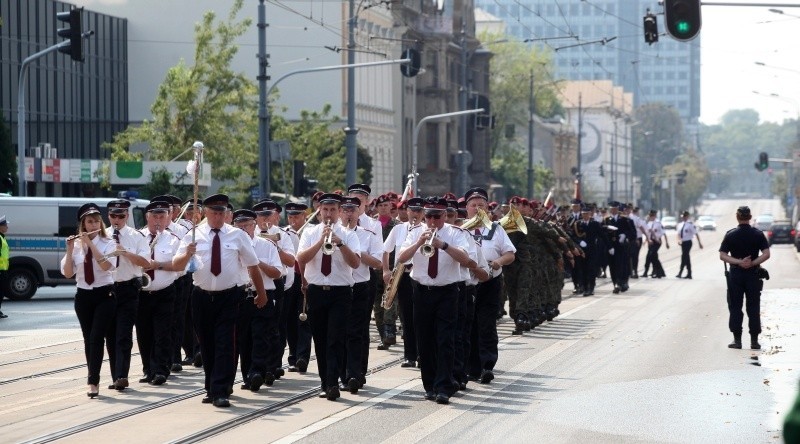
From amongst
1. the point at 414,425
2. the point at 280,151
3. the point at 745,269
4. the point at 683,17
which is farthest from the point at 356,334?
the point at 280,151

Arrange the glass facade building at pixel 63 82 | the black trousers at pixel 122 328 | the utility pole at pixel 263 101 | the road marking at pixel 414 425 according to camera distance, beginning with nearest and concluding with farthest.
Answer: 1. the road marking at pixel 414 425
2. the black trousers at pixel 122 328
3. the utility pole at pixel 263 101
4. the glass facade building at pixel 63 82

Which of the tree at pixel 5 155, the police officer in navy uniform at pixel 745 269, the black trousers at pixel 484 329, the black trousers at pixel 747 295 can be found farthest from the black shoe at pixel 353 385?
the tree at pixel 5 155

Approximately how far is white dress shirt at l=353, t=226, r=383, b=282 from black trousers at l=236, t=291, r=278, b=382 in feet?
3.34

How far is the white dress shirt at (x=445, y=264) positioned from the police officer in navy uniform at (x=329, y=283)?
0.56 m

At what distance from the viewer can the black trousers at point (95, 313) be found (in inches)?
571

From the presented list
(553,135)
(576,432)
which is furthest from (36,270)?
(553,135)

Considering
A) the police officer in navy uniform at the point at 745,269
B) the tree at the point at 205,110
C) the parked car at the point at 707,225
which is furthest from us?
the parked car at the point at 707,225

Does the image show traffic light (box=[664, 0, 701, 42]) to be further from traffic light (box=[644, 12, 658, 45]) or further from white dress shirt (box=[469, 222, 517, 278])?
white dress shirt (box=[469, 222, 517, 278])

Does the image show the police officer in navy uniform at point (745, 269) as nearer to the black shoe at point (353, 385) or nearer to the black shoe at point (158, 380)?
the black shoe at point (353, 385)

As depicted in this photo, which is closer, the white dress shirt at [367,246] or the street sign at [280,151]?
the white dress shirt at [367,246]

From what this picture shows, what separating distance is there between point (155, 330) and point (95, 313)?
1162 mm

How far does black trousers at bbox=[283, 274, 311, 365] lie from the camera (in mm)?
16531

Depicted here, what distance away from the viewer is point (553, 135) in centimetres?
12369

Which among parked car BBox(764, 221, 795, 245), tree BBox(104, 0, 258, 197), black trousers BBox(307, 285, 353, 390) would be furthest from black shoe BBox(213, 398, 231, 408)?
parked car BBox(764, 221, 795, 245)
